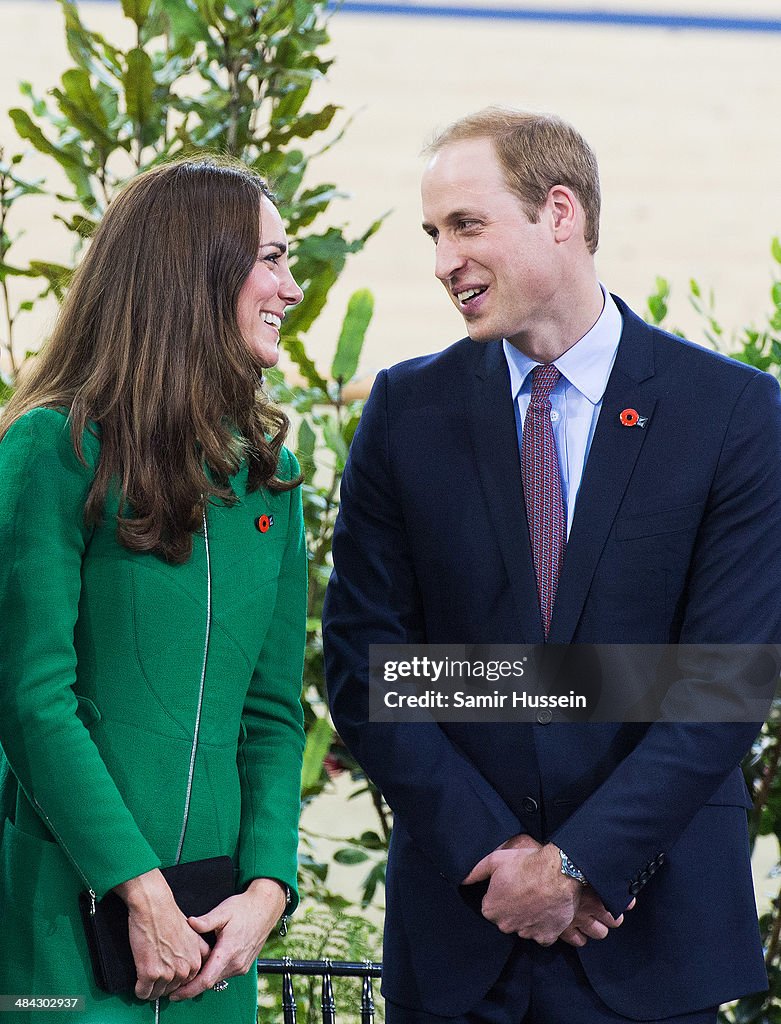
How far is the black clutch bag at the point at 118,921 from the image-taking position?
1.36 metres

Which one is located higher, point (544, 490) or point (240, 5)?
point (240, 5)

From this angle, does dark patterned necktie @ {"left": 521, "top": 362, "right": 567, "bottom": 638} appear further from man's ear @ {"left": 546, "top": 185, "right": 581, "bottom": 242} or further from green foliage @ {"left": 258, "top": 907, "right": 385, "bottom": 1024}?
green foliage @ {"left": 258, "top": 907, "right": 385, "bottom": 1024}

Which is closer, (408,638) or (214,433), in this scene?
(214,433)

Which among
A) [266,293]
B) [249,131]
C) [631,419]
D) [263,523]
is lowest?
[263,523]

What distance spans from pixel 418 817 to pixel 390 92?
13.1 feet

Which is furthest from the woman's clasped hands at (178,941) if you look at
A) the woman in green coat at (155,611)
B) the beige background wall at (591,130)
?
the beige background wall at (591,130)

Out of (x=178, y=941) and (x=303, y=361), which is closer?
(x=178, y=941)

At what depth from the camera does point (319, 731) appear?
2672 millimetres

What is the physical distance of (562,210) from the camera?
5.68ft

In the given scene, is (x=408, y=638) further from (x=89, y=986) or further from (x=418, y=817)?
(x=89, y=986)

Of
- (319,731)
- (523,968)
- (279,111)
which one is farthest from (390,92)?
(523,968)

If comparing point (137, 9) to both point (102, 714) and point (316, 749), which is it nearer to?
point (316, 749)

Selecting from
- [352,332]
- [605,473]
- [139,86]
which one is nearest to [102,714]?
[605,473]

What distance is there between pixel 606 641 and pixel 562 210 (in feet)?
1.90
